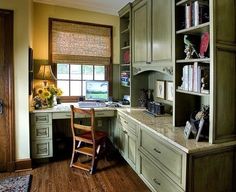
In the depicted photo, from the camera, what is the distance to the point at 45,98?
10.8ft

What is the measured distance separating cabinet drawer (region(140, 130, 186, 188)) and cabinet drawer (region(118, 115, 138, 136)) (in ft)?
0.69

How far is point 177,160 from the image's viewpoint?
71.8 inches

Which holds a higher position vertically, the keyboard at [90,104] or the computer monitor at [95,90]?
the computer monitor at [95,90]

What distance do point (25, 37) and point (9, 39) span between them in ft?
0.65

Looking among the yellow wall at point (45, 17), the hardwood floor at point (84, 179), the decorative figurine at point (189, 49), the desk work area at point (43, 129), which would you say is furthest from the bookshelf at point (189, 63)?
the yellow wall at point (45, 17)

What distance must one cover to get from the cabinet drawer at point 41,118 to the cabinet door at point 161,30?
5.64ft

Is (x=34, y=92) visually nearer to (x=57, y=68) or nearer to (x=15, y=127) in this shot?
(x=57, y=68)

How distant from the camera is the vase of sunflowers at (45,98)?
3.24m

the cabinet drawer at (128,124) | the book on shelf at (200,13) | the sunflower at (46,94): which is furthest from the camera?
the sunflower at (46,94)

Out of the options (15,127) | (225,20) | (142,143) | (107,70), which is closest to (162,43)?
(225,20)

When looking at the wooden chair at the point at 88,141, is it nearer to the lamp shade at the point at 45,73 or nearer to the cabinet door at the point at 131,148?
the cabinet door at the point at 131,148

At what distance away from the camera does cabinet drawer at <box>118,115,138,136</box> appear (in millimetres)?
2709

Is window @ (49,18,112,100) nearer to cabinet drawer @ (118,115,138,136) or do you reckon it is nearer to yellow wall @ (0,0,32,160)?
yellow wall @ (0,0,32,160)

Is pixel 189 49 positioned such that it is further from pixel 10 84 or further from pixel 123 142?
pixel 10 84
